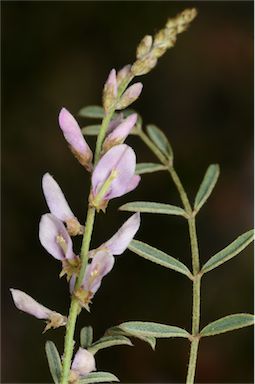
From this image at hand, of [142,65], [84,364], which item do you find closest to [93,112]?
[142,65]

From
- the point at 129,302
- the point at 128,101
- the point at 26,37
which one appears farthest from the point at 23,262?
the point at 128,101

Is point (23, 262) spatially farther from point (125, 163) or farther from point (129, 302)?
point (125, 163)

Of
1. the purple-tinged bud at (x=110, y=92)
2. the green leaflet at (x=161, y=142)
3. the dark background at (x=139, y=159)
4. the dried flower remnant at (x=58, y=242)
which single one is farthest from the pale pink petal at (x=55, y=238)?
the dark background at (x=139, y=159)

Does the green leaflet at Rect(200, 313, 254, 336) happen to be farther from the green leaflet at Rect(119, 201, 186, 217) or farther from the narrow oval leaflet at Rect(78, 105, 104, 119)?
the narrow oval leaflet at Rect(78, 105, 104, 119)

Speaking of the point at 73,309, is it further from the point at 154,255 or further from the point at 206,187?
the point at 206,187

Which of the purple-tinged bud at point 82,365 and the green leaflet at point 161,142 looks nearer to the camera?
the purple-tinged bud at point 82,365

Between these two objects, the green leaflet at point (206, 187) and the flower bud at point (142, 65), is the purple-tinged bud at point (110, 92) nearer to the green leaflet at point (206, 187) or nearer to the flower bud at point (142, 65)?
the flower bud at point (142, 65)
